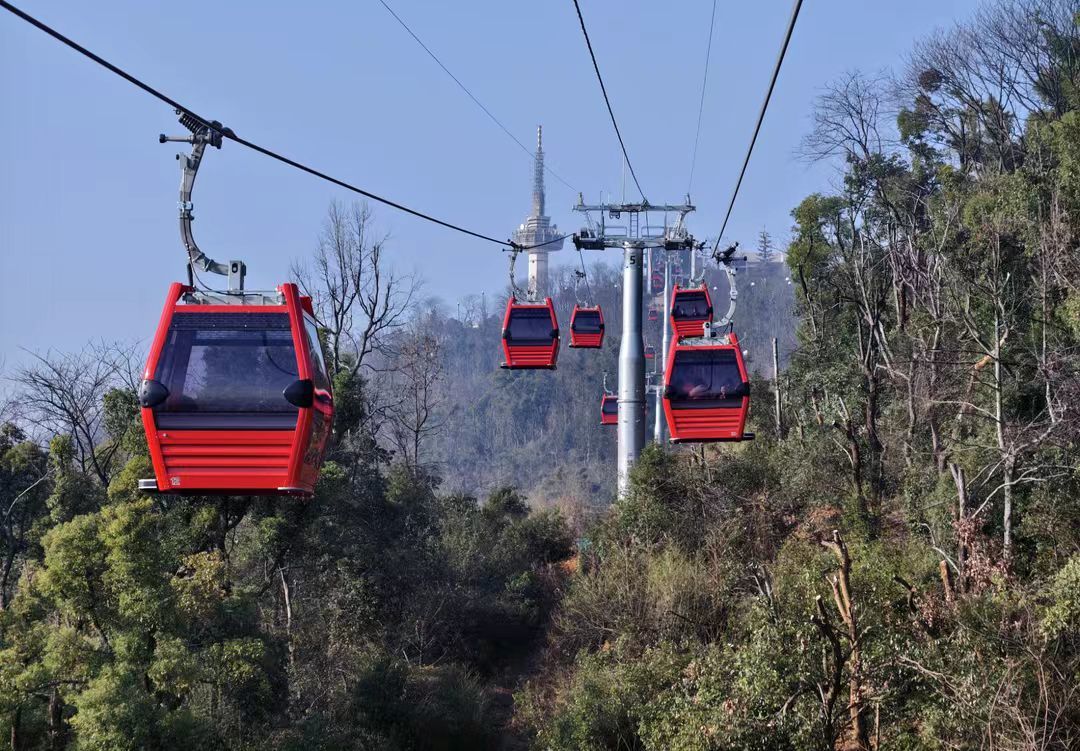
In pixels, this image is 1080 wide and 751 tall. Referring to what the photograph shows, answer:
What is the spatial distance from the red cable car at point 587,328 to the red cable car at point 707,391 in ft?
42.5

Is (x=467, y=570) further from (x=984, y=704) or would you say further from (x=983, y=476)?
(x=984, y=704)

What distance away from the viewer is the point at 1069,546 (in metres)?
21.2

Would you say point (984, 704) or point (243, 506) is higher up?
point (243, 506)

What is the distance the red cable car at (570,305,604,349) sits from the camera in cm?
2870

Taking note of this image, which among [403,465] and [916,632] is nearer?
[916,632]

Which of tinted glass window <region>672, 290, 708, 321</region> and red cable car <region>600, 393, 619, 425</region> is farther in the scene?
red cable car <region>600, 393, 619, 425</region>

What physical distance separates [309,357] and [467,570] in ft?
94.2

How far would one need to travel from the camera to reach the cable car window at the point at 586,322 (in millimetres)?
28734

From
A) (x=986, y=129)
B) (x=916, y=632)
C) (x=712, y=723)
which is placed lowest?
(x=712, y=723)

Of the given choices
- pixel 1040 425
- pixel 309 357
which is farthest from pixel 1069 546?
pixel 309 357

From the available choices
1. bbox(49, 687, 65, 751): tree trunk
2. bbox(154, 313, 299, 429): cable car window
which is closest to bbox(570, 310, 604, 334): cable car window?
bbox(49, 687, 65, 751): tree trunk

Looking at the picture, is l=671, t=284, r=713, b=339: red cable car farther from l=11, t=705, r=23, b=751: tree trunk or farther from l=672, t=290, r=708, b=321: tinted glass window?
l=11, t=705, r=23, b=751: tree trunk

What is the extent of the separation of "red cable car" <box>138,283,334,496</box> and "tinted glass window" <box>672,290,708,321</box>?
864 inches

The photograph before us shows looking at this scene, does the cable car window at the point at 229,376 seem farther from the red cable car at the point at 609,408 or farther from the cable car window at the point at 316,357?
the red cable car at the point at 609,408
